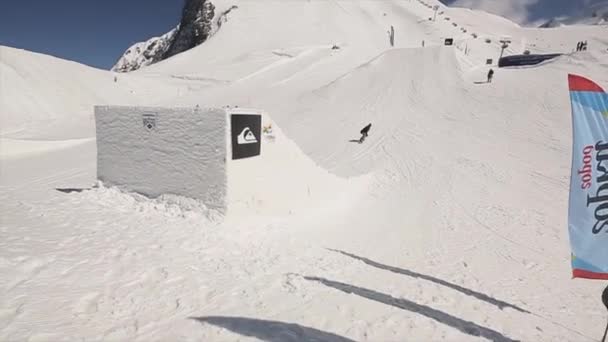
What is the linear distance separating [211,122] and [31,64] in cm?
2484

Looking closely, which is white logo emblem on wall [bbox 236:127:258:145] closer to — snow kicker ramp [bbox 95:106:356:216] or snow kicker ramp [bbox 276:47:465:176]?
snow kicker ramp [bbox 95:106:356:216]

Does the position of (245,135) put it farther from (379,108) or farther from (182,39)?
(182,39)

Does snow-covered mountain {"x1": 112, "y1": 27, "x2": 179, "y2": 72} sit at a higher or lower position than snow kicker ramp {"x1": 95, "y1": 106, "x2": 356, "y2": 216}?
higher

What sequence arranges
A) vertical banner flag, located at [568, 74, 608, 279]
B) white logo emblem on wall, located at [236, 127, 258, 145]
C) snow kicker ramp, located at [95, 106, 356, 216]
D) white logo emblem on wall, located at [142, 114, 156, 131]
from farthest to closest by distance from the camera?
white logo emblem on wall, located at [142, 114, 156, 131] → white logo emblem on wall, located at [236, 127, 258, 145] → snow kicker ramp, located at [95, 106, 356, 216] → vertical banner flag, located at [568, 74, 608, 279]

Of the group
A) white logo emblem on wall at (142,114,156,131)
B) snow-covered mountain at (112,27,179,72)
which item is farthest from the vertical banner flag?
snow-covered mountain at (112,27,179,72)

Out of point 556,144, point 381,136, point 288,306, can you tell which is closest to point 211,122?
point 288,306

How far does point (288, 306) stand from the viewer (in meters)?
3.95

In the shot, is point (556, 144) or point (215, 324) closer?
point (215, 324)

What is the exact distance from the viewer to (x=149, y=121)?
22.0ft

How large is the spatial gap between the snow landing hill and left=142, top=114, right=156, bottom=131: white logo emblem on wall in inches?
55.4

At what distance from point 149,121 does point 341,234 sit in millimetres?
4509

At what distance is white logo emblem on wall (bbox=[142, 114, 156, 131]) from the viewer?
666 cm

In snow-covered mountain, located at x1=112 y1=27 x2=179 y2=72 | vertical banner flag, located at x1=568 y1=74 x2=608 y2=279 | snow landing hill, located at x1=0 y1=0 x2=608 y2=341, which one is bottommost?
snow landing hill, located at x1=0 y1=0 x2=608 y2=341

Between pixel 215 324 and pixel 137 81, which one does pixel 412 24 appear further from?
pixel 215 324
